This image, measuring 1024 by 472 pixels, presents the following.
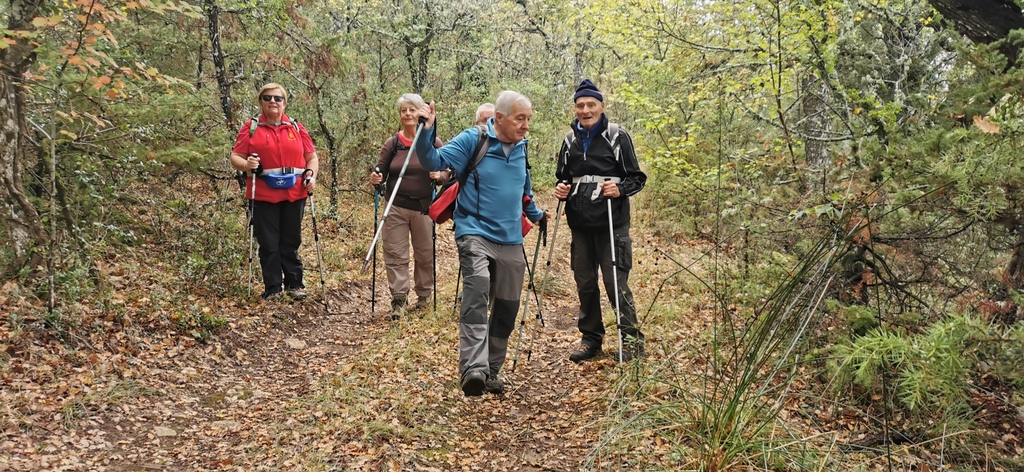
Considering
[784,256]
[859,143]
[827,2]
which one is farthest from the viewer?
[827,2]

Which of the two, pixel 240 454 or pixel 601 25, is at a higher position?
pixel 601 25

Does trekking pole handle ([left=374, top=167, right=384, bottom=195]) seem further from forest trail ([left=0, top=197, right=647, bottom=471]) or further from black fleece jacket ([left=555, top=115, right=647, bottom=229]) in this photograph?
black fleece jacket ([left=555, top=115, right=647, bottom=229])

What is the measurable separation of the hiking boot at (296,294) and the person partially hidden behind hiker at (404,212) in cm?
119

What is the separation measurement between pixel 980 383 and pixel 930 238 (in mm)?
982

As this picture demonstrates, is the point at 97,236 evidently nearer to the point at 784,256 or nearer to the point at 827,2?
the point at 784,256

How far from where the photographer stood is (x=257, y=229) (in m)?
7.18

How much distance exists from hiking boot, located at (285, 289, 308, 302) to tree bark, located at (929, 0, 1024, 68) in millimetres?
6961

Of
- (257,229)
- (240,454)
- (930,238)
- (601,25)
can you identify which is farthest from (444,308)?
(601,25)

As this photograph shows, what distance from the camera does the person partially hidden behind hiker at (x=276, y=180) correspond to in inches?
271

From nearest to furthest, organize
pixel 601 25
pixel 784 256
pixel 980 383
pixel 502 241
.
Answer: pixel 980 383 < pixel 502 241 < pixel 784 256 < pixel 601 25

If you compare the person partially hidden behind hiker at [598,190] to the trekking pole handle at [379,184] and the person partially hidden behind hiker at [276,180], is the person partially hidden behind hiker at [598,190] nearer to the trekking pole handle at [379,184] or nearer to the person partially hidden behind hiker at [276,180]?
the trekking pole handle at [379,184]

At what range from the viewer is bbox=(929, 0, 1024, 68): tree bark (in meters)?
3.50

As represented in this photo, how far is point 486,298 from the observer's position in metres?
4.88

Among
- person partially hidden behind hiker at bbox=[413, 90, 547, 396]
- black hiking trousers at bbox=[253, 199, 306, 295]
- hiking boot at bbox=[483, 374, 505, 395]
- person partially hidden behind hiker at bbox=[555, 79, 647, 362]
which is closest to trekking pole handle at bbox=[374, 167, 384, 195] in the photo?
black hiking trousers at bbox=[253, 199, 306, 295]
